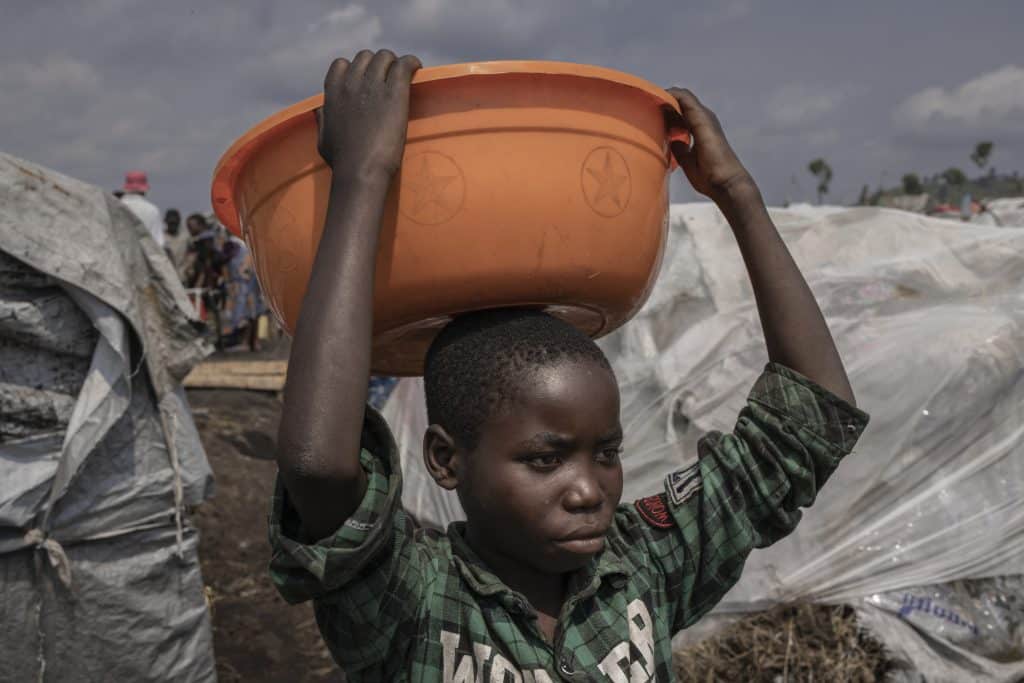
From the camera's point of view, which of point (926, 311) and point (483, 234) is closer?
point (483, 234)

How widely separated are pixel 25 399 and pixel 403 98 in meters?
1.90

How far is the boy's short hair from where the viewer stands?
1.34 meters

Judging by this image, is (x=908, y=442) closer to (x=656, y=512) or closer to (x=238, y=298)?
(x=656, y=512)

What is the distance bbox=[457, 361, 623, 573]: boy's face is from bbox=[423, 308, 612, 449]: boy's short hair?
0.07ft

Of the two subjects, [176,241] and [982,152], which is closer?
[176,241]

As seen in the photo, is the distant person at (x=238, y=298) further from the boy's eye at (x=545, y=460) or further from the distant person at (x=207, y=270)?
the boy's eye at (x=545, y=460)

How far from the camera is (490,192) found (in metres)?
1.20

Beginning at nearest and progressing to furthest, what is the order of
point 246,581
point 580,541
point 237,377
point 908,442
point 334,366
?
point 334,366, point 580,541, point 908,442, point 246,581, point 237,377

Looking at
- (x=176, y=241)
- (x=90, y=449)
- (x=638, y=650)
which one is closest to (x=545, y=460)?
(x=638, y=650)

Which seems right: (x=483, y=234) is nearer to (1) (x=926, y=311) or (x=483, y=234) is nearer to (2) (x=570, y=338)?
(2) (x=570, y=338)

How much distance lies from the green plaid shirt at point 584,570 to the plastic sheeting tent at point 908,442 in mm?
1801

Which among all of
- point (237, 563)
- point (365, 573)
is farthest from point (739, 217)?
point (237, 563)

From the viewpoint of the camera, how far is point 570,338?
1392 millimetres

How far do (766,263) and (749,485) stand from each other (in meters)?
0.39
